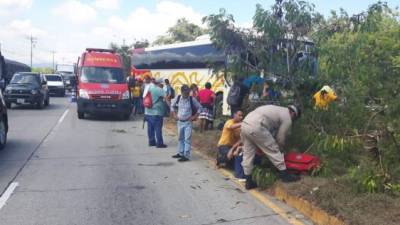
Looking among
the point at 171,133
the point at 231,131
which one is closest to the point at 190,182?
the point at 231,131

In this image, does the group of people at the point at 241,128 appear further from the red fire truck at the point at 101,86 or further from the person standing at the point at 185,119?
the red fire truck at the point at 101,86

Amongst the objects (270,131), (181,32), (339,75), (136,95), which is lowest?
(136,95)

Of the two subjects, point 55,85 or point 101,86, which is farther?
point 55,85

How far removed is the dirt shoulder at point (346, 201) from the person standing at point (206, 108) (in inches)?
287

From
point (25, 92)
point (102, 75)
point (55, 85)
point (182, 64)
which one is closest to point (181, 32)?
point (55, 85)

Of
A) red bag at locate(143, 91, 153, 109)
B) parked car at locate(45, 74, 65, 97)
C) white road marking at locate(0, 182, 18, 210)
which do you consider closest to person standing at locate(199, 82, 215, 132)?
red bag at locate(143, 91, 153, 109)

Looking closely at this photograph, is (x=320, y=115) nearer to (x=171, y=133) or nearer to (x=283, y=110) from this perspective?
(x=283, y=110)

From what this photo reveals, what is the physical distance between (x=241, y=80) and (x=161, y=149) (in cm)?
273

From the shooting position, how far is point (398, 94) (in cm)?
710

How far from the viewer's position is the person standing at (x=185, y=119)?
10.8 meters

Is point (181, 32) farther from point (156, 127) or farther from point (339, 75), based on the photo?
point (339, 75)

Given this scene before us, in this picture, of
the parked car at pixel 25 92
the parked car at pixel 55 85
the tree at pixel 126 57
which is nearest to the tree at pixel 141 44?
the tree at pixel 126 57

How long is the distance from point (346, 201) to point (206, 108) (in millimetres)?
9076

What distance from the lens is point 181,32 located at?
69.7 metres
